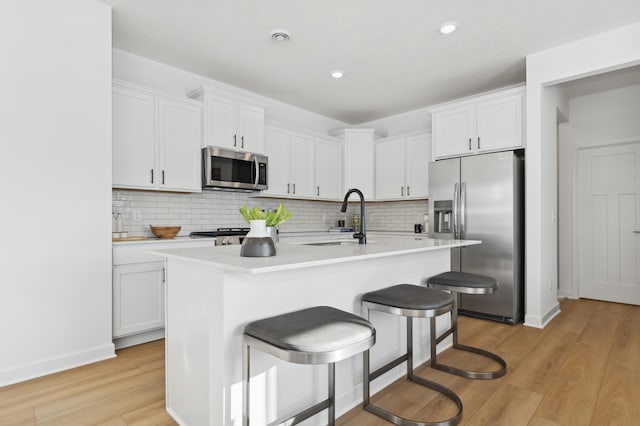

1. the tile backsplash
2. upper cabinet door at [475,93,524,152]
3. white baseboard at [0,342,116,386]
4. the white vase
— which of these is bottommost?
white baseboard at [0,342,116,386]

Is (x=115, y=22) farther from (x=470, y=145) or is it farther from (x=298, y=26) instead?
(x=470, y=145)

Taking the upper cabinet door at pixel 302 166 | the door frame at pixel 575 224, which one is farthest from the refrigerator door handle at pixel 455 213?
the door frame at pixel 575 224

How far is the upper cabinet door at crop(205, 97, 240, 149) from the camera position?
383cm

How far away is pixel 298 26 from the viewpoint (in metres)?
3.03

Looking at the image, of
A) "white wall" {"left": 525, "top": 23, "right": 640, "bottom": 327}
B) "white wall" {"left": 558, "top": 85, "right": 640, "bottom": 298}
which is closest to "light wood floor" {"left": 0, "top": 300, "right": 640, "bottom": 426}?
Answer: "white wall" {"left": 525, "top": 23, "right": 640, "bottom": 327}

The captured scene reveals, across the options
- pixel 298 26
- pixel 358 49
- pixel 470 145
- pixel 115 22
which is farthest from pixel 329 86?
pixel 115 22

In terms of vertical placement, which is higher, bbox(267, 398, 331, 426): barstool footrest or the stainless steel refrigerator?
the stainless steel refrigerator

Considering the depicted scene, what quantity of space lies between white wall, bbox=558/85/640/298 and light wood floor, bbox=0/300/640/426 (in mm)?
1971

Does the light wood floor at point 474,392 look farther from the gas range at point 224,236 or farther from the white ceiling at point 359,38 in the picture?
the white ceiling at point 359,38

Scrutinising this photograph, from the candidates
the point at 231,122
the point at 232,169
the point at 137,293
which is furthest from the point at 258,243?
the point at 231,122

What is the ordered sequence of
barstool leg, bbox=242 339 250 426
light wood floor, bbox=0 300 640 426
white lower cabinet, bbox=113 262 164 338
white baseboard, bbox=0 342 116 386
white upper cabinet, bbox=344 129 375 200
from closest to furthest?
barstool leg, bbox=242 339 250 426 < light wood floor, bbox=0 300 640 426 < white baseboard, bbox=0 342 116 386 < white lower cabinet, bbox=113 262 164 338 < white upper cabinet, bbox=344 129 375 200

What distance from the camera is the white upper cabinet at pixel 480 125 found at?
3836mm

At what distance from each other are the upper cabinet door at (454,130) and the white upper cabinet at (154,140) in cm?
293

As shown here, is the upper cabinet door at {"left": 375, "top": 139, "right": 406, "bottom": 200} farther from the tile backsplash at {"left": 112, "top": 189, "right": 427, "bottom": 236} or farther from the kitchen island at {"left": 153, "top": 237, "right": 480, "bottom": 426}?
the kitchen island at {"left": 153, "top": 237, "right": 480, "bottom": 426}
